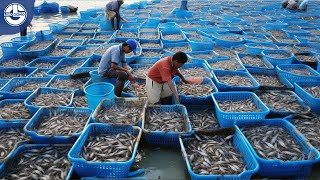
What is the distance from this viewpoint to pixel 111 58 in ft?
17.7

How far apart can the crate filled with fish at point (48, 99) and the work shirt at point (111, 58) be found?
824mm

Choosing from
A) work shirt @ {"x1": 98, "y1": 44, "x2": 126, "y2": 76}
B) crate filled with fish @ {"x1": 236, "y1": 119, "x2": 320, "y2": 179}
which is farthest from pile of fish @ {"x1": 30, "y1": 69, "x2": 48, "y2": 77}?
crate filled with fish @ {"x1": 236, "y1": 119, "x2": 320, "y2": 179}

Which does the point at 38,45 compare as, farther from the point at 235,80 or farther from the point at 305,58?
the point at 305,58

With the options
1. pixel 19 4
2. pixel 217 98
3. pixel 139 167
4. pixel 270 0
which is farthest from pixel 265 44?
pixel 270 0

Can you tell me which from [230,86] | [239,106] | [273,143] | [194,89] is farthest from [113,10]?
[273,143]

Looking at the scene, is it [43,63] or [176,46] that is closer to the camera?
[43,63]

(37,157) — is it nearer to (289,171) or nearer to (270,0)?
(289,171)

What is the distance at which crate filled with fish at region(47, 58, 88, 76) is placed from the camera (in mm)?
6738

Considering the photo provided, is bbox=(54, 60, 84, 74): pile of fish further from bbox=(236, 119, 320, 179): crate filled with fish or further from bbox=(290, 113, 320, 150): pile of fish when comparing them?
bbox=(290, 113, 320, 150): pile of fish

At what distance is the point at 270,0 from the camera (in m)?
23.6

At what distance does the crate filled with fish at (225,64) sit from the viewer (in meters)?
6.62

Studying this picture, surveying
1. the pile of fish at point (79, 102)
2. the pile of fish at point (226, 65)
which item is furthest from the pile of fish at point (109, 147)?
the pile of fish at point (226, 65)

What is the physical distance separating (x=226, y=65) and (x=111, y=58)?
122 inches

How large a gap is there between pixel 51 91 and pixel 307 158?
4837mm
